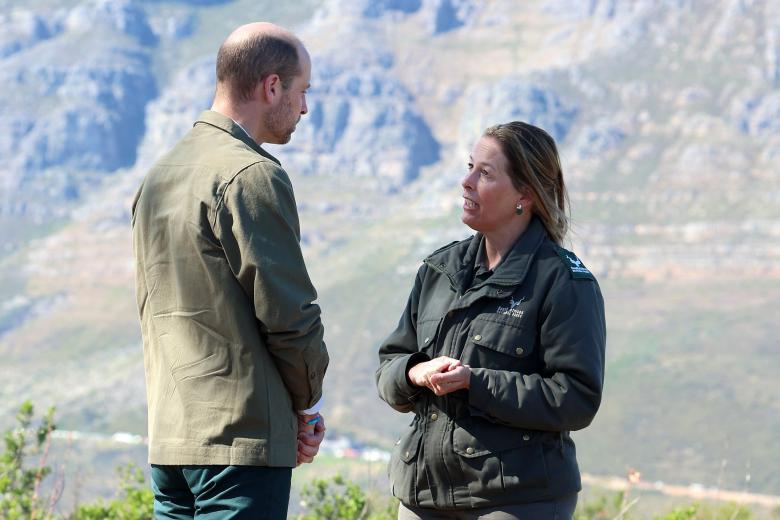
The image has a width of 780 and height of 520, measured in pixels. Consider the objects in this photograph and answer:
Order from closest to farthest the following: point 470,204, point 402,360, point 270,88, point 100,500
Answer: point 270,88, point 402,360, point 470,204, point 100,500

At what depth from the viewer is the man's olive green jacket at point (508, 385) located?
11.3 ft

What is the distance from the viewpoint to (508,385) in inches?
136

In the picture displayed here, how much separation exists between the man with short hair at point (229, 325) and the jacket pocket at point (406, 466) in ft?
1.23

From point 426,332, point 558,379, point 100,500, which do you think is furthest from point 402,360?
point 100,500

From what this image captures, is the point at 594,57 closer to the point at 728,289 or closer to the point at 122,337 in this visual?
the point at 728,289

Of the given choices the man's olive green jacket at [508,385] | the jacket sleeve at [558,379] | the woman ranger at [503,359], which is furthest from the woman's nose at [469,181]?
the jacket sleeve at [558,379]

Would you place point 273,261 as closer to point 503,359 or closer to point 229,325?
point 229,325

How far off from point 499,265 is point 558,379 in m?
0.41

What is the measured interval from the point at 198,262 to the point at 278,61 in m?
0.64

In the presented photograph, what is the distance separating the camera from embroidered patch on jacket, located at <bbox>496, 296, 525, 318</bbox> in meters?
3.53

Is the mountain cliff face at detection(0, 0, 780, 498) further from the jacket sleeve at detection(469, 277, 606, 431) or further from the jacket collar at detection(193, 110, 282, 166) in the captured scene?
the jacket collar at detection(193, 110, 282, 166)

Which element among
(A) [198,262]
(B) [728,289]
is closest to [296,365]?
(A) [198,262]

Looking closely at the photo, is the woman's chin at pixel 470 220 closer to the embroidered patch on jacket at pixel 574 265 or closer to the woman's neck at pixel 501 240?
the woman's neck at pixel 501 240

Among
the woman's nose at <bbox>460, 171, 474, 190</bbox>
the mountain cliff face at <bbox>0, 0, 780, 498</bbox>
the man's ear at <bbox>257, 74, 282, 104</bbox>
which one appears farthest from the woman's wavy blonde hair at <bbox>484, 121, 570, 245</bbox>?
the mountain cliff face at <bbox>0, 0, 780, 498</bbox>
